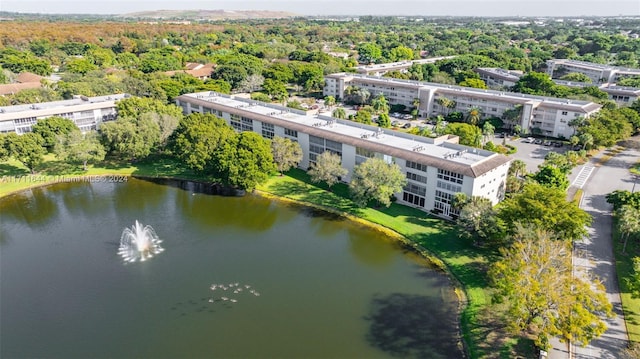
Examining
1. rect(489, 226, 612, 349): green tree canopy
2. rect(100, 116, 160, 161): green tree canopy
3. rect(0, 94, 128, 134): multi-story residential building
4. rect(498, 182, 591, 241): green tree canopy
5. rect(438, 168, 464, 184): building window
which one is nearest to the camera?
rect(489, 226, 612, 349): green tree canopy

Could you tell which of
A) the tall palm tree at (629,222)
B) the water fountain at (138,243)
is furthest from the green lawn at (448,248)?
the water fountain at (138,243)

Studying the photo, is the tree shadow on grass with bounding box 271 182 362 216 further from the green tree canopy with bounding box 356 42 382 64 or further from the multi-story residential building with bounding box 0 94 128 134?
the green tree canopy with bounding box 356 42 382 64

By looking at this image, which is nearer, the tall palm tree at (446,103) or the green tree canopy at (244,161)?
the green tree canopy at (244,161)

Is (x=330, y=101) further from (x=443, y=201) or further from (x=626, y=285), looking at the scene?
(x=626, y=285)

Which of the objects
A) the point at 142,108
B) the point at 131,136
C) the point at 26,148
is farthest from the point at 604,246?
the point at 26,148

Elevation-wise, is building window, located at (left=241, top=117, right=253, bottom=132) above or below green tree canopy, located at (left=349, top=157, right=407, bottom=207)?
above

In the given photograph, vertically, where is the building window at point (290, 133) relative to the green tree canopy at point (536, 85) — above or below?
below

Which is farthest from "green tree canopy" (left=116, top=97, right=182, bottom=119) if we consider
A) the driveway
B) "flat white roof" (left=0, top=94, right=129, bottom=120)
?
the driveway

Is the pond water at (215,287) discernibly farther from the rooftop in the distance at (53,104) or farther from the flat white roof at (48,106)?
the rooftop in the distance at (53,104)
